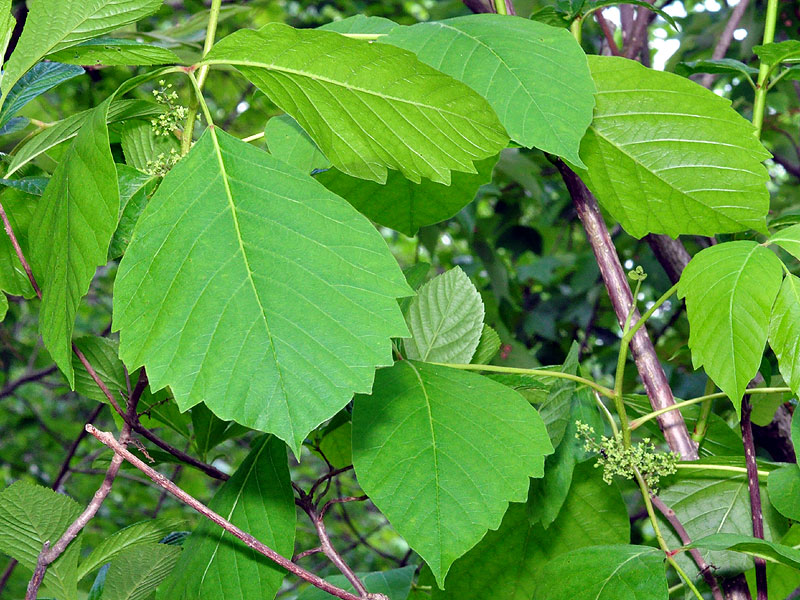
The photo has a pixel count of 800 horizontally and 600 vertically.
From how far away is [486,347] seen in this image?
844mm

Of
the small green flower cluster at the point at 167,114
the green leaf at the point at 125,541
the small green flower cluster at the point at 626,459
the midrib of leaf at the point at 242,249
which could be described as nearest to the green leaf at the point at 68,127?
the small green flower cluster at the point at 167,114

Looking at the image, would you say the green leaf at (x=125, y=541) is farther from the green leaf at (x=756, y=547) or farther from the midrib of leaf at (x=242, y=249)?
the green leaf at (x=756, y=547)

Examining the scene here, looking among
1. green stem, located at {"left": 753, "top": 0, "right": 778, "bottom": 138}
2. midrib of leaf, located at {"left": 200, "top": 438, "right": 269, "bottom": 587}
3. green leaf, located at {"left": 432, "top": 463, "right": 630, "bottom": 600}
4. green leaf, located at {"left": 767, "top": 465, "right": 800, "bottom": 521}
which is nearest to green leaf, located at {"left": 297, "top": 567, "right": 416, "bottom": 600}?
green leaf, located at {"left": 432, "top": 463, "right": 630, "bottom": 600}

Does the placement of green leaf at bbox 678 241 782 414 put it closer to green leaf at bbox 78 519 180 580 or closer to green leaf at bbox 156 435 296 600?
green leaf at bbox 156 435 296 600

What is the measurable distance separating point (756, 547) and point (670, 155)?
13.3 inches

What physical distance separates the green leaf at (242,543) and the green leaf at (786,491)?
1.39ft

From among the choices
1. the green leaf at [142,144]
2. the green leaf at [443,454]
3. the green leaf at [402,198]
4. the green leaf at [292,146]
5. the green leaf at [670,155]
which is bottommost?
the green leaf at [443,454]

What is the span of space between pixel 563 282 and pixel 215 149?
2.70 metres

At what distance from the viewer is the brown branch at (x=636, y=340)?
0.73 m

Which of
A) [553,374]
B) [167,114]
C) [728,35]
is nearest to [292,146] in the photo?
[167,114]

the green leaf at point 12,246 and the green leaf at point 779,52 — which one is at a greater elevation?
the green leaf at point 779,52

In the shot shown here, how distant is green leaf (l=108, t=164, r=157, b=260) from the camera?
1.83ft

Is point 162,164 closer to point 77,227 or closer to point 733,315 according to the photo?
point 77,227

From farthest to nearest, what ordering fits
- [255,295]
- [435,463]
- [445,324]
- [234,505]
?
[445,324] < [234,505] < [435,463] < [255,295]
